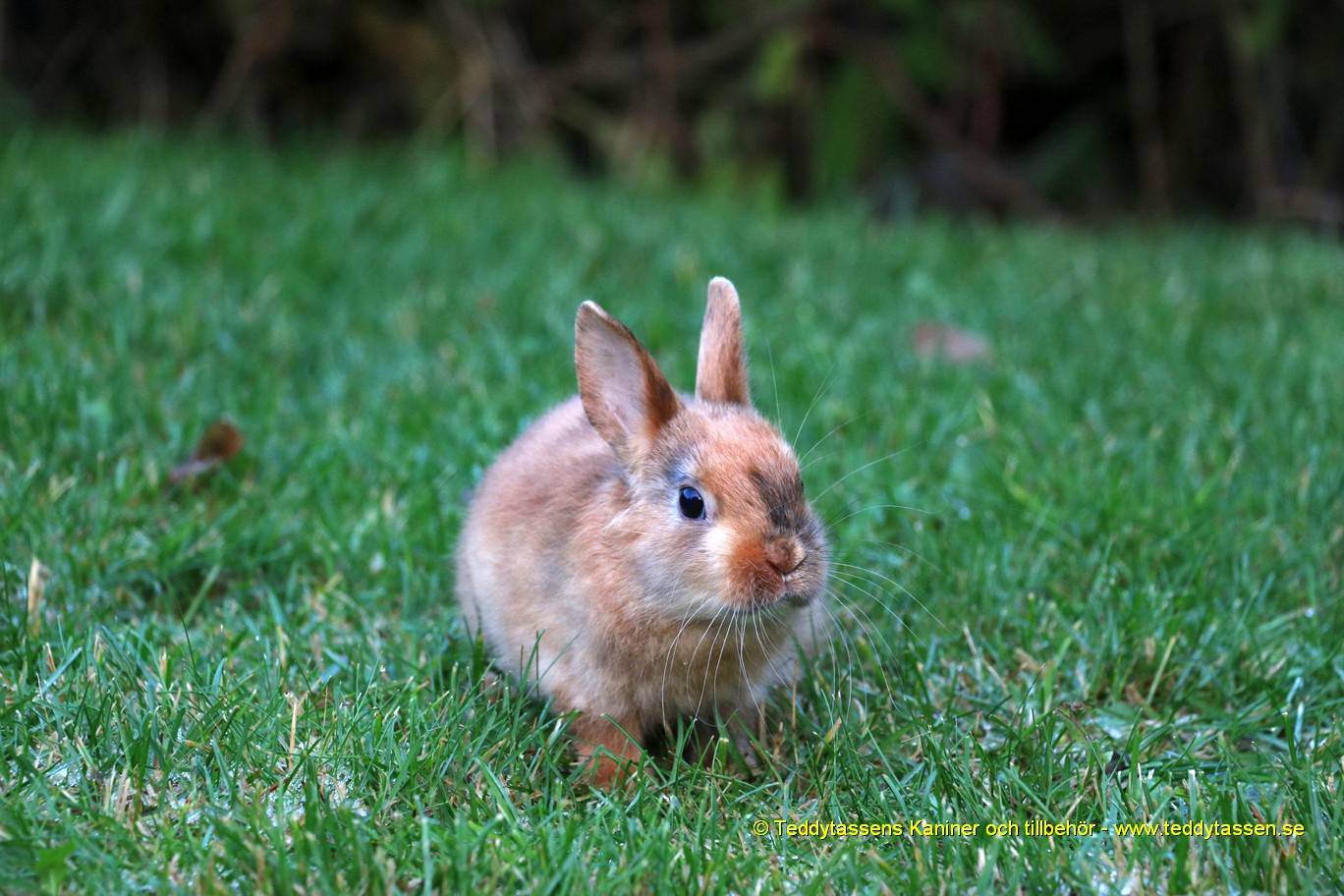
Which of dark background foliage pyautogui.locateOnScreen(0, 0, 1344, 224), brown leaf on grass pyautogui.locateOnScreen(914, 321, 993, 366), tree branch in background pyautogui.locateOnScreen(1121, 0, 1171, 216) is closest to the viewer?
brown leaf on grass pyautogui.locateOnScreen(914, 321, 993, 366)

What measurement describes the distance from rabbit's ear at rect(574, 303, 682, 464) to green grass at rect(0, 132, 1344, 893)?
614 mm

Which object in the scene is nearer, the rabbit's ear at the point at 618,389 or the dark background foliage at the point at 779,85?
the rabbit's ear at the point at 618,389

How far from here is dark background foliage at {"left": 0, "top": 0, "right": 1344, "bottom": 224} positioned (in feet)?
25.3

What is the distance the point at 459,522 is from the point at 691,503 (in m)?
1.02

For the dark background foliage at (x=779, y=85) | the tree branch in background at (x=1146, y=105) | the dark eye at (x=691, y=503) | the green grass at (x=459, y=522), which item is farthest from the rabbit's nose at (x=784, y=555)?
the tree branch in background at (x=1146, y=105)

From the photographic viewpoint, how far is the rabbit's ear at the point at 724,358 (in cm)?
299

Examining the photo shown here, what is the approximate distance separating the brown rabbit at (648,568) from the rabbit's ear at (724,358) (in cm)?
9

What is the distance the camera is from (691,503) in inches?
106

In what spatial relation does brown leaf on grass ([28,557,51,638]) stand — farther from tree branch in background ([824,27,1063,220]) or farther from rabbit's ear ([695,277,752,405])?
tree branch in background ([824,27,1063,220])

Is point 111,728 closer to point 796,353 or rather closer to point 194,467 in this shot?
point 194,467

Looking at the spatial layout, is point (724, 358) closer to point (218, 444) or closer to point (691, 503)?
point (691, 503)

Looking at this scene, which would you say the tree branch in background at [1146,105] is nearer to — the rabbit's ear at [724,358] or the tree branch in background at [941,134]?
the tree branch in background at [941,134]

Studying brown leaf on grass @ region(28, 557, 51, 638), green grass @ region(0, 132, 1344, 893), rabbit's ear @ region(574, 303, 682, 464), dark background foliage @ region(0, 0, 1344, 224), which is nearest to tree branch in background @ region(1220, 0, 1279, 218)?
dark background foliage @ region(0, 0, 1344, 224)

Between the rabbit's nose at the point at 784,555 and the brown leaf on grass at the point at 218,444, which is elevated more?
the brown leaf on grass at the point at 218,444
